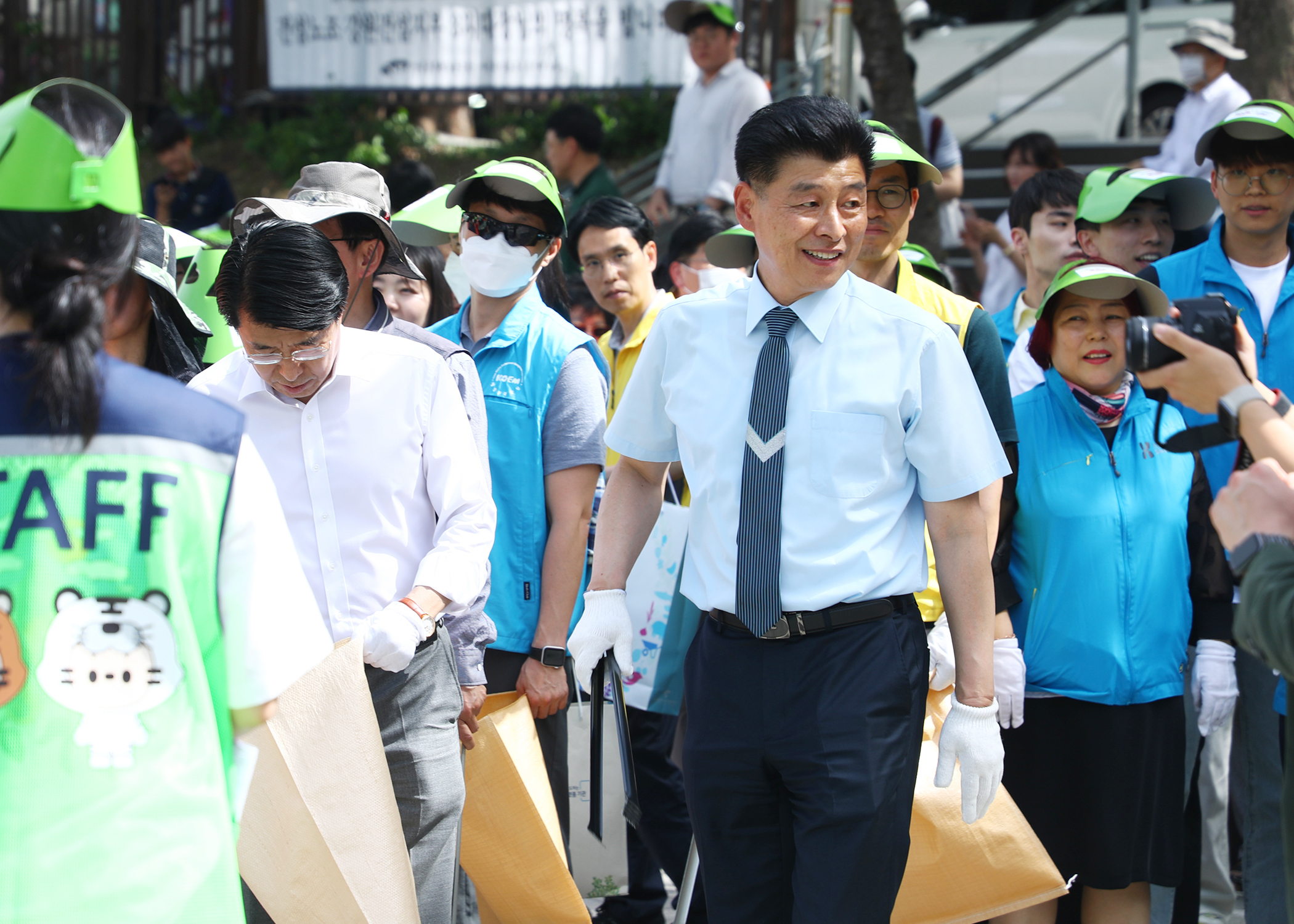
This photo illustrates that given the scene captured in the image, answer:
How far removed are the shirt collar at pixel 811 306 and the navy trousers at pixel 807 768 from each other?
64 centimetres

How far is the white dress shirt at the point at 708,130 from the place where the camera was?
25.5 feet

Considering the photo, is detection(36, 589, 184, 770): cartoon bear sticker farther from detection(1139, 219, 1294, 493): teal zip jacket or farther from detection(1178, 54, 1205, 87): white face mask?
detection(1178, 54, 1205, 87): white face mask

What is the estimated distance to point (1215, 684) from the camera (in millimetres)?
3580

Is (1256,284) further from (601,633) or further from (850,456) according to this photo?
(601,633)

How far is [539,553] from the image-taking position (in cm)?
378

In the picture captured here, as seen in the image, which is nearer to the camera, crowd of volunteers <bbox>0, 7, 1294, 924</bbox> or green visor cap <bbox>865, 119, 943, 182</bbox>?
crowd of volunteers <bbox>0, 7, 1294, 924</bbox>

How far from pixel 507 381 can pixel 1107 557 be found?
1.76 m

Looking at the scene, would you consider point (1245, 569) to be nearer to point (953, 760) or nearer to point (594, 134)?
point (953, 760)

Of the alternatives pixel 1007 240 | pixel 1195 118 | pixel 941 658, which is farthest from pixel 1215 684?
pixel 1195 118

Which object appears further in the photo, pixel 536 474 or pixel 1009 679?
pixel 536 474

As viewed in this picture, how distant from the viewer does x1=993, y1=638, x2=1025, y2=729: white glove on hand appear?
11.2 feet

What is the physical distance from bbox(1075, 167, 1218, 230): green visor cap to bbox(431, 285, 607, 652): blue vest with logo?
194 cm

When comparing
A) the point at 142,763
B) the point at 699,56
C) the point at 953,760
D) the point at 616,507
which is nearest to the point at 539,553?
the point at 616,507

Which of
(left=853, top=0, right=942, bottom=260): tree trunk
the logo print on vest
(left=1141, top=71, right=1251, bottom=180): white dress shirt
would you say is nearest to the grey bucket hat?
the logo print on vest
